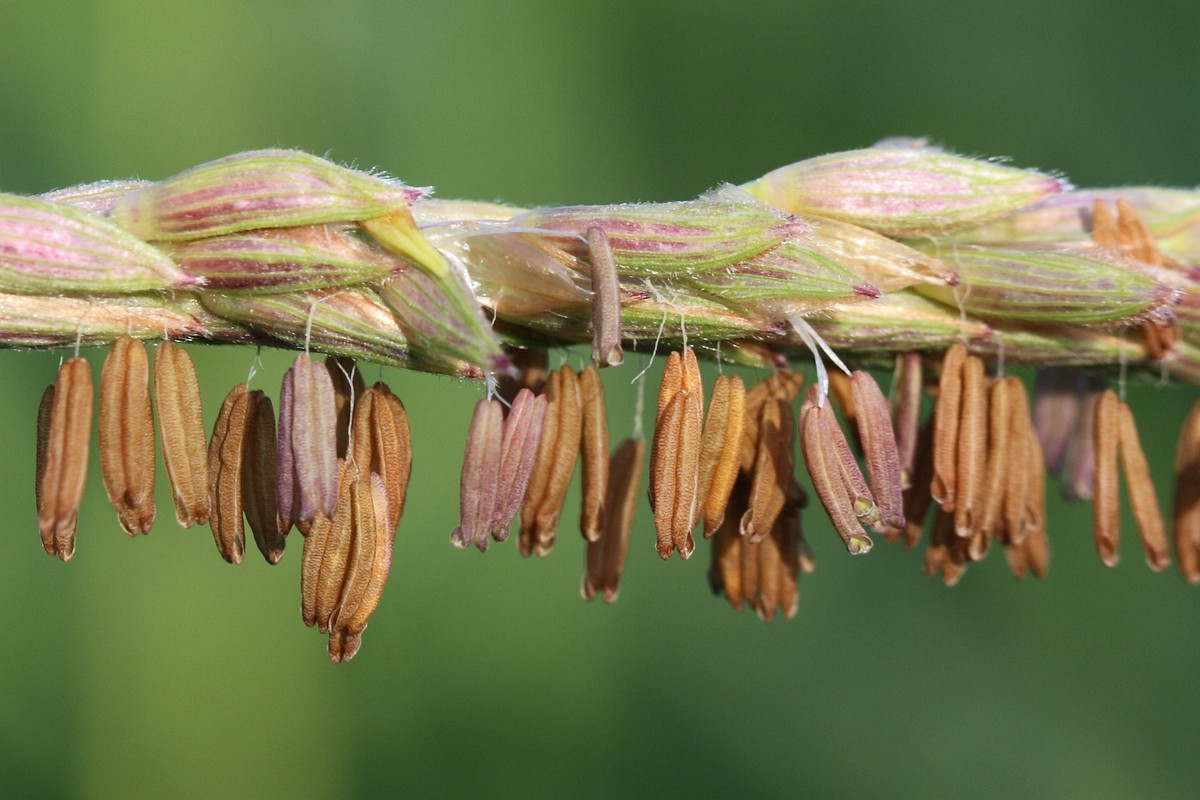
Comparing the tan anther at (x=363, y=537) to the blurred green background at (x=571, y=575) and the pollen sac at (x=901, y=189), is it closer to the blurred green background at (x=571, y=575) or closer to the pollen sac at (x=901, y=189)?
the pollen sac at (x=901, y=189)

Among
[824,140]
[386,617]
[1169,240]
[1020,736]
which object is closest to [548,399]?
[1169,240]

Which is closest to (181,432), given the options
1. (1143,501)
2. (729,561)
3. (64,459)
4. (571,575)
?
(64,459)

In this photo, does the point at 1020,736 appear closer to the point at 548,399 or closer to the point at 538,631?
the point at 538,631

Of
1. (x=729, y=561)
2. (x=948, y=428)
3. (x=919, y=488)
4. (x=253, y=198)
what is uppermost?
(x=253, y=198)

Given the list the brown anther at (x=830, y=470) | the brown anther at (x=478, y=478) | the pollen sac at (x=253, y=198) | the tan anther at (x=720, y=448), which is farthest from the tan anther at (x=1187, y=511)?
the pollen sac at (x=253, y=198)

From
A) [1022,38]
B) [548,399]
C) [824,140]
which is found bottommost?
[548,399]

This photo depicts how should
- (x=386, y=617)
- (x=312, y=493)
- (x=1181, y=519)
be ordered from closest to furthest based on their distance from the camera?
(x=312, y=493) → (x=1181, y=519) → (x=386, y=617)

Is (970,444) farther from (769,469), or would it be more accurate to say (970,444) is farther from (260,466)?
(260,466)

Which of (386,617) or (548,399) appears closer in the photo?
(548,399)

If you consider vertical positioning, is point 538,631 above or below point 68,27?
below
